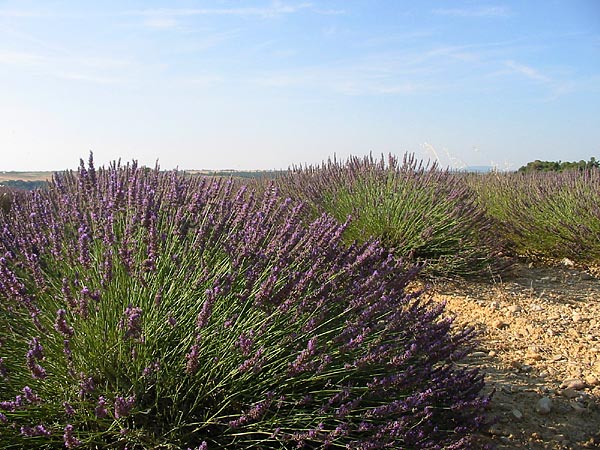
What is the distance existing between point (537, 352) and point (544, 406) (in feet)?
2.92

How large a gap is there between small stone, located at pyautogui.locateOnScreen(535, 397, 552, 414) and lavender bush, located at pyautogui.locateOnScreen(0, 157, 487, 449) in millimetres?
896

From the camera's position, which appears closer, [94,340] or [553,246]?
[94,340]

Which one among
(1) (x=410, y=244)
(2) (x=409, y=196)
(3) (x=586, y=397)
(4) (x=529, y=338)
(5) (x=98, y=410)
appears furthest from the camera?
(2) (x=409, y=196)

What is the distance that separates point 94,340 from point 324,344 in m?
0.78

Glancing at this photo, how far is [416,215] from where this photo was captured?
534cm

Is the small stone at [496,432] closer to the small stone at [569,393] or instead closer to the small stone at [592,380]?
the small stone at [569,393]

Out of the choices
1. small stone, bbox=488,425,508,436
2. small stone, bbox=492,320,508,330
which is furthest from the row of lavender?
small stone, bbox=488,425,508,436

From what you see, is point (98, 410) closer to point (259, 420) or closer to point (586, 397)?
point (259, 420)

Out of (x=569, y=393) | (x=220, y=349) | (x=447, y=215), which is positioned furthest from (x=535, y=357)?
(x=220, y=349)

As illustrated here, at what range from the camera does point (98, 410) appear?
1.49 metres

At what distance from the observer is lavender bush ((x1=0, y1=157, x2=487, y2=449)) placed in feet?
5.30

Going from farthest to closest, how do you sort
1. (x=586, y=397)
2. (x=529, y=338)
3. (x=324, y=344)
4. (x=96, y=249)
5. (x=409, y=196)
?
(x=409, y=196) < (x=529, y=338) < (x=586, y=397) < (x=96, y=249) < (x=324, y=344)

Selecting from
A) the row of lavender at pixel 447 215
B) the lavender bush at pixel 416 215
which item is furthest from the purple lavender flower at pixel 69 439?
the lavender bush at pixel 416 215

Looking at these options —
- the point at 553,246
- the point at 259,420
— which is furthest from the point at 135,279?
the point at 553,246
